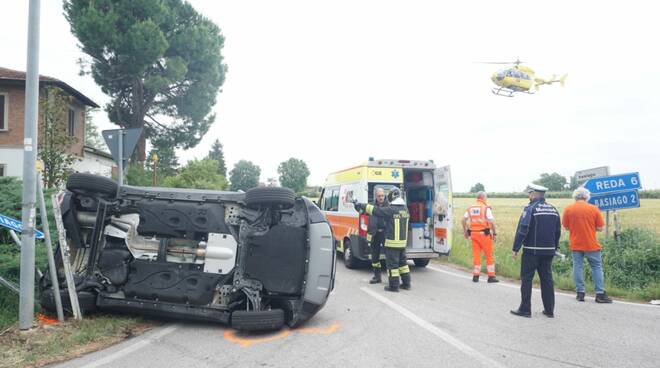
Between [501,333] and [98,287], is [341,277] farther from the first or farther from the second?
[98,287]

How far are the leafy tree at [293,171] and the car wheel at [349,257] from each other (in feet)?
249

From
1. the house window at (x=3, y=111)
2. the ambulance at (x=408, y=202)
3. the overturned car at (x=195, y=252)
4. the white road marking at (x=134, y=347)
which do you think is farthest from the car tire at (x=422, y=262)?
the house window at (x=3, y=111)

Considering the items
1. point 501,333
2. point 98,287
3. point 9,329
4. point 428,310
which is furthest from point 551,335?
point 9,329

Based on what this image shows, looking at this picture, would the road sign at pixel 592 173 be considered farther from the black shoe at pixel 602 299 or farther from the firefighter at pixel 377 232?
the firefighter at pixel 377 232

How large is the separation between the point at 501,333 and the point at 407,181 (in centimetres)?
581

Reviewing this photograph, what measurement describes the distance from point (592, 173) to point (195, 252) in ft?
27.5

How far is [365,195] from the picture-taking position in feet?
29.5

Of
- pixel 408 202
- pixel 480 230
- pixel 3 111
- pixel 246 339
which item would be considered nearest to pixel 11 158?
pixel 3 111

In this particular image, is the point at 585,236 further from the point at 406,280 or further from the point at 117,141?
the point at 117,141

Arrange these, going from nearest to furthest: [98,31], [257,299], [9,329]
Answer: [9,329], [257,299], [98,31]

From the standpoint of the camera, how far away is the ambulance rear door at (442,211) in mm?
9148

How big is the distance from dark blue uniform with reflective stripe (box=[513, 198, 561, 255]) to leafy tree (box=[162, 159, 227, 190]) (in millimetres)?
17543

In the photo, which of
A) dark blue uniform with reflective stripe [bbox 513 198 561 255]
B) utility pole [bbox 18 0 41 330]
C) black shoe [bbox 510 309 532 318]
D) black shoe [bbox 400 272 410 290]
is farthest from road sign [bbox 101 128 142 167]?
black shoe [bbox 510 309 532 318]

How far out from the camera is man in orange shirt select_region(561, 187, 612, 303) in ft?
21.8
